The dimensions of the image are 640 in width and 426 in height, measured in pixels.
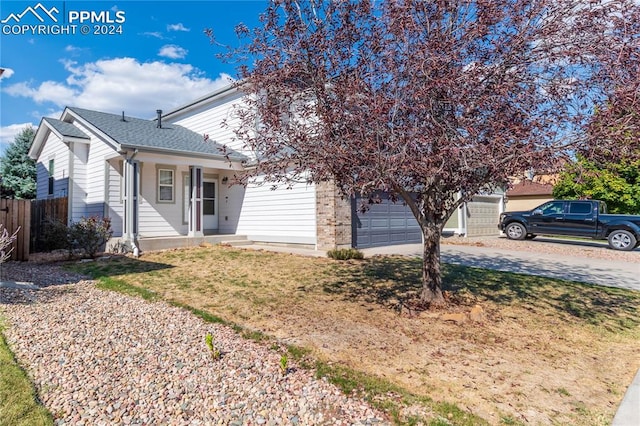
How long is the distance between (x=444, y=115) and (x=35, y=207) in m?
15.6

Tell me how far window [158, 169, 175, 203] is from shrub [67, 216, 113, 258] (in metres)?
2.63

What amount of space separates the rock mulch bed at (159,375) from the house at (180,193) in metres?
6.65

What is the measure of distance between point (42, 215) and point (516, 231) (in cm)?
Result: 1976

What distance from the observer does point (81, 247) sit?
406 inches

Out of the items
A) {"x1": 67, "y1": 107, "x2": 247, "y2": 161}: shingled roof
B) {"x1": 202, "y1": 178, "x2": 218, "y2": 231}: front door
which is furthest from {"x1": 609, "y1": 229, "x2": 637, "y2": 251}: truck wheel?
{"x1": 202, "y1": 178, "x2": 218, "y2": 231}: front door

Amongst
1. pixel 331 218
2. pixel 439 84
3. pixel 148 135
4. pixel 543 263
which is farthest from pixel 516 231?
pixel 148 135

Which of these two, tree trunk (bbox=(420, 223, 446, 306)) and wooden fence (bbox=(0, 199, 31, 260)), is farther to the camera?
wooden fence (bbox=(0, 199, 31, 260))

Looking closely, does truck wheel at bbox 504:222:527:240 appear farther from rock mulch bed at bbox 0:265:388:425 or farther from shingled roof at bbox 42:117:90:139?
shingled roof at bbox 42:117:90:139

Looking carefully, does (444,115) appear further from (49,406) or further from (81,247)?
(81,247)

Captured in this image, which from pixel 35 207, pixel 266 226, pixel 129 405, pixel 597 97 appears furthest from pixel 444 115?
pixel 35 207

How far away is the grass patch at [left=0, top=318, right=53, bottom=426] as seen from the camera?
272 cm

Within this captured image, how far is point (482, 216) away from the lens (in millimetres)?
19203

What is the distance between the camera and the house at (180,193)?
1134 centimetres

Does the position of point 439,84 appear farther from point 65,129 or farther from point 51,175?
point 51,175
